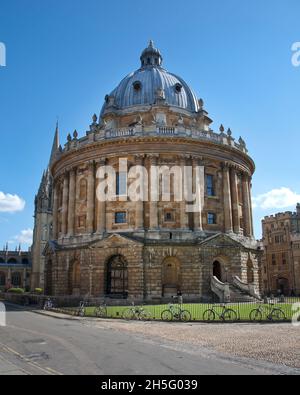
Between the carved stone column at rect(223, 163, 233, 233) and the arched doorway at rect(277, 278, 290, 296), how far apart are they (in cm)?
3583

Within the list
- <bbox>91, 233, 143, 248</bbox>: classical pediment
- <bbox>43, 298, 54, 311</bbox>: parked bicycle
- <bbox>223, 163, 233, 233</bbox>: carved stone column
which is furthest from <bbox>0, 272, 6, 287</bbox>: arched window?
<bbox>223, 163, 233, 233</bbox>: carved stone column

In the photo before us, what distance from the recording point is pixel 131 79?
5347 cm

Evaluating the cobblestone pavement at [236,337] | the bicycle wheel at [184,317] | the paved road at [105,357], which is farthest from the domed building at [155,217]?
the paved road at [105,357]

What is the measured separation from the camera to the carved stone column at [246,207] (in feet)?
150

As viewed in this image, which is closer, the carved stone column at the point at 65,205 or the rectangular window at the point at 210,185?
the rectangular window at the point at 210,185

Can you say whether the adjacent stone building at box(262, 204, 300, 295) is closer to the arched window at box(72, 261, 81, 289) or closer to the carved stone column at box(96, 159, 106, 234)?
the arched window at box(72, 261, 81, 289)

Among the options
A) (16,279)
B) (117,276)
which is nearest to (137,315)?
(117,276)

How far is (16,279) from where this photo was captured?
119438mm

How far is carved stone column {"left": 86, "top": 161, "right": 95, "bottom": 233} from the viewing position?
4137 cm

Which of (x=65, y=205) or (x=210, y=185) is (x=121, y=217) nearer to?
(x=65, y=205)

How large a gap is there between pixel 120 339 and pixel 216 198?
28.3 metres

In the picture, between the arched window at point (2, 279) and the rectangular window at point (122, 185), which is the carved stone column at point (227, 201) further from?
the arched window at point (2, 279)

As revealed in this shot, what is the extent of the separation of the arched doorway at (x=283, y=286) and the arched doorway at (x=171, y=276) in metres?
40.0
